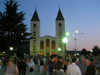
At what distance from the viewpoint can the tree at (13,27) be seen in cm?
3506

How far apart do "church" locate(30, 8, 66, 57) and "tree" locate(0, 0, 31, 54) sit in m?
36.9

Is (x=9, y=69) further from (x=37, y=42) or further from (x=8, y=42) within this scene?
(x=37, y=42)

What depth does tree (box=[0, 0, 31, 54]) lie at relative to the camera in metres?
35.1

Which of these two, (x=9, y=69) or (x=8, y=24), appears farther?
(x=8, y=24)

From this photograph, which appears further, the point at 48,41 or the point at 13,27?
the point at 48,41

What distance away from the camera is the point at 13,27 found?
35.8 m

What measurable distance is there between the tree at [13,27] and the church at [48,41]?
36900mm

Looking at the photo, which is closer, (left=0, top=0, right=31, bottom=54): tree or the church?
(left=0, top=0, right=31, bottom=54): tree

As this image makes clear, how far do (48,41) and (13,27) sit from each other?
40231mm

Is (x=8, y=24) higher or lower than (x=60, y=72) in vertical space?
higher

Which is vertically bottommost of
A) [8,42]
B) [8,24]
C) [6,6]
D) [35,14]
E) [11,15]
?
[8,42]

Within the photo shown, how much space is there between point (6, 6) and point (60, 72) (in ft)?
111

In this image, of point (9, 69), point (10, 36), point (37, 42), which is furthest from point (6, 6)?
point (37, 42)

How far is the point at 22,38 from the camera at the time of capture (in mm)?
35875
